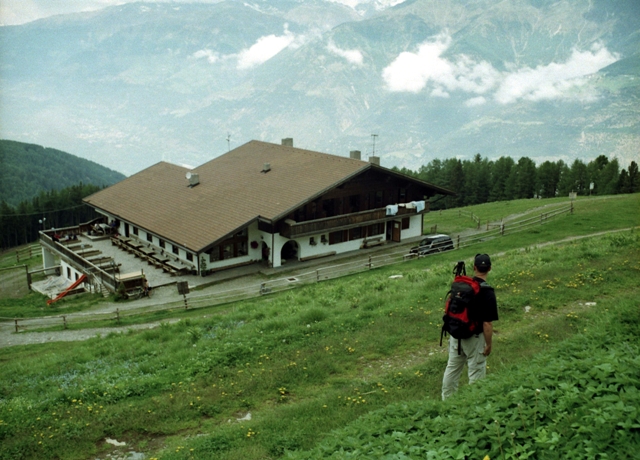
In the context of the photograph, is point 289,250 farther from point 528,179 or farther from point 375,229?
point 528,179

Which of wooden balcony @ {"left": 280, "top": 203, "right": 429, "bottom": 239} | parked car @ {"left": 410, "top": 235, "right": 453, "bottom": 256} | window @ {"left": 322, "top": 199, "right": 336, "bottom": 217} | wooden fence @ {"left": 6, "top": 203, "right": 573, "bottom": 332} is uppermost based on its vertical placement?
window @ {"left": 322, "top": 199, "right": 336, "bottom": 217}

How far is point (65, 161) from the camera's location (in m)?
182

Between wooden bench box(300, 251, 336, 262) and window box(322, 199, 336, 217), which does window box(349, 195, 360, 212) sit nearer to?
window box(322, 199, 336, 217)

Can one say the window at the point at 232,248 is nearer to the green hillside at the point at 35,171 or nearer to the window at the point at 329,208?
the window at the point at 329,208

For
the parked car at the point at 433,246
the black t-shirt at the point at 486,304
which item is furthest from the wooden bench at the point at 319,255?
the black t-shirt at the point at 486,304

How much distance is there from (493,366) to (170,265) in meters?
30.4

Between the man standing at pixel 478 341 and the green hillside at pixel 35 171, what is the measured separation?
474ft

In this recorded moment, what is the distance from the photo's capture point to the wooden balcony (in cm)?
3753

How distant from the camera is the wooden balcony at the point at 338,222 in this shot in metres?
37.5

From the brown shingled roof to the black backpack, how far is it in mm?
27967

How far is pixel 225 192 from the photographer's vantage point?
43.7 metres

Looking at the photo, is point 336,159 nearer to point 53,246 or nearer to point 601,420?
point 53,246

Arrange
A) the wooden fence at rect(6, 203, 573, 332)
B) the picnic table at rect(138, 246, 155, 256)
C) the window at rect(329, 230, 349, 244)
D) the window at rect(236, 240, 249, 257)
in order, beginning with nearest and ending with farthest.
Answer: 1. the wooden fence at rect(6, 203, 573, 332)
2. the window at rect(236, 240, 249, 257)
3. the window at rect(329, 230, 349, 244)
4. the picnic table at rect(138, 246, 155, 256)

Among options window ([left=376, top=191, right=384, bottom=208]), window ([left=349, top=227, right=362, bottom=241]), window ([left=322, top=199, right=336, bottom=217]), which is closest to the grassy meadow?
window ([left=322, top=199, right=336, bottom=217])
